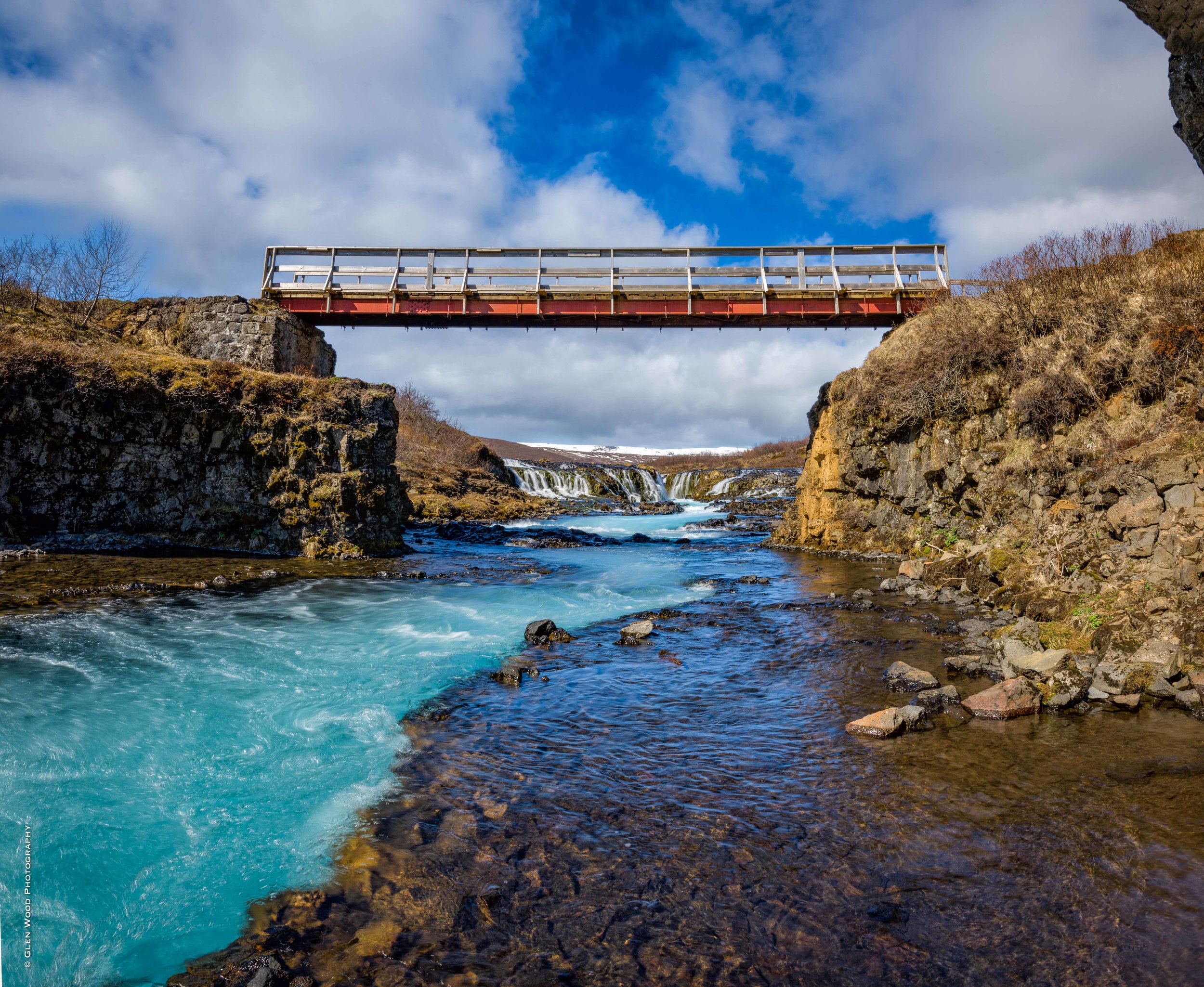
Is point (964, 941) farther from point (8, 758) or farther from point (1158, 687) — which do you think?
point (8, 758)

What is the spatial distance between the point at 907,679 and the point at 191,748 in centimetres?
970

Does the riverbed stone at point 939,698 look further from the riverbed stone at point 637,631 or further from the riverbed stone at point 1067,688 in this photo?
the riverbed stone at point 637,631

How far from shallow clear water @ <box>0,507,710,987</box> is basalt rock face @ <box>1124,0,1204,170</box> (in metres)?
16.2

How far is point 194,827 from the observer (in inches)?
234

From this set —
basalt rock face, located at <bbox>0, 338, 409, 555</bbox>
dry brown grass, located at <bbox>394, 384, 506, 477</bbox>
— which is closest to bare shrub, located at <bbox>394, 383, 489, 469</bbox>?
dry brown grass, located at <bbox>394, 384, 506, 477</bbox>

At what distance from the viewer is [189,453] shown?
21.3 m

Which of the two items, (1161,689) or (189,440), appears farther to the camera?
(189,440)

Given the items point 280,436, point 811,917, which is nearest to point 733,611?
point 811,917

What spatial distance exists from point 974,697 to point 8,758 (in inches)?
463

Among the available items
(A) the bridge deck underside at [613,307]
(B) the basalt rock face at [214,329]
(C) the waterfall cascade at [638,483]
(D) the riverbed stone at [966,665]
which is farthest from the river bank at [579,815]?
(C) the waterfall cascade at [638,483]

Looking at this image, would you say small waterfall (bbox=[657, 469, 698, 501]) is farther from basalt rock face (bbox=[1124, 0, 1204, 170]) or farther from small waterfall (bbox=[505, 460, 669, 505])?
basalt rock face (bbox=[1124, 0, 1204, 170])

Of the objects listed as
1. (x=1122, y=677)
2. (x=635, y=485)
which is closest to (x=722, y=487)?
(x=635, y=485)

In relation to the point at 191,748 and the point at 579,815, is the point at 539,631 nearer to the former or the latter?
the point at 191,748

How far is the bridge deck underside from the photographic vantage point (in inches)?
1046
